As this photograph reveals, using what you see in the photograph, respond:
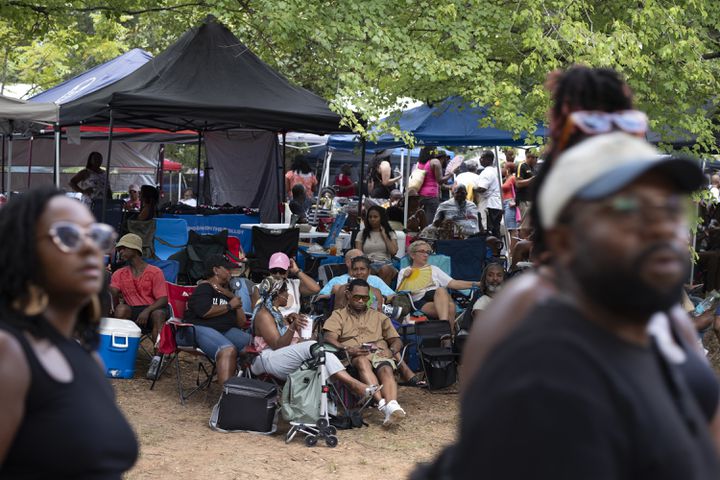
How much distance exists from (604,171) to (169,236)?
1255 centimetres

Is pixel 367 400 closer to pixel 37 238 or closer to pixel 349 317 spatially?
pixel 349 317

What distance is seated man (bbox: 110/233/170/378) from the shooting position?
9648 millimetres

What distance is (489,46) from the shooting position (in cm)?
917

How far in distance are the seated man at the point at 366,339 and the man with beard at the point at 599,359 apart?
6843 mm

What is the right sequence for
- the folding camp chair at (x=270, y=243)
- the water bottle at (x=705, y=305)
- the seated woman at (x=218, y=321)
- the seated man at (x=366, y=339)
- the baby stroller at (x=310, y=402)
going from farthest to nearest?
1. the folding camp chair at (x=270, y=243)
2. the water bottle at (x=705, y=305)
3. the seated woman at (x=218, y=321)
4. the seated man at (x=366, y=339)
5. the baby stroller at (x=310, y=402)

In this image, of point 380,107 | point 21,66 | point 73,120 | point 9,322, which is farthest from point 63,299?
point 21,66

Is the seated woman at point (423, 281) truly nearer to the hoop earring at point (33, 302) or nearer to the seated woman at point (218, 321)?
the seated woman at point (218, 321)

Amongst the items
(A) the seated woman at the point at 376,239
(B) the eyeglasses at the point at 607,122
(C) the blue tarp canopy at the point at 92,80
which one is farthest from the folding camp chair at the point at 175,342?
(B) the eyeglasses at the point at 607,122

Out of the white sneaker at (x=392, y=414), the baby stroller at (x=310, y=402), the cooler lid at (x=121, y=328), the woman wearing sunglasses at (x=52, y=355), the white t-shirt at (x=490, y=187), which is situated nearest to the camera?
the woman wearing sunglasses at (x=52, y=355)

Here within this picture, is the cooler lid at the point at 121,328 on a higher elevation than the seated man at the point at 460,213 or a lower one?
lower

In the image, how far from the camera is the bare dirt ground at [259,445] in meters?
6.90

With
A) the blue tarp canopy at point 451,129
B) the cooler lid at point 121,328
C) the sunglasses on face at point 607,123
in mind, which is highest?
the blue tarp canopy at point 451,129

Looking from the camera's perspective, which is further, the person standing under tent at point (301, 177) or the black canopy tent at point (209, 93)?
the person standing under tent at point (301, 177)

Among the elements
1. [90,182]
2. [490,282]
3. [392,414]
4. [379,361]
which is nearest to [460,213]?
[490,282]
